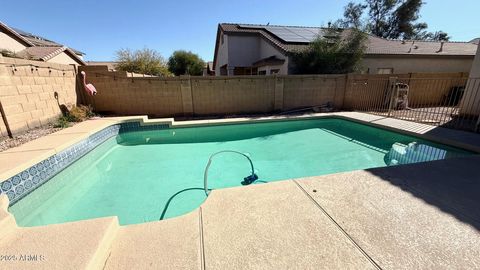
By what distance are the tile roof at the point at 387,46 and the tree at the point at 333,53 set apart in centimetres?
89

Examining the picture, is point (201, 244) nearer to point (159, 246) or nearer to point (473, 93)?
point (159, 246)

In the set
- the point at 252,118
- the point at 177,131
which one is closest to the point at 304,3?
the point at 252,118

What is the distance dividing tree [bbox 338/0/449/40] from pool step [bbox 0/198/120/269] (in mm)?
28070

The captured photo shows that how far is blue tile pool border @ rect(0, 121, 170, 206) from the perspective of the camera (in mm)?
3414

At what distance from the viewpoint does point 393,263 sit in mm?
1592

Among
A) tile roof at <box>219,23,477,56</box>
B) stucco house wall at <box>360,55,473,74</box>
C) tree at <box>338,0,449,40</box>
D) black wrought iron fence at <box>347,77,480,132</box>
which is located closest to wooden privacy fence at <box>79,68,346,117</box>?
black wrought iron fence at <box>347,77,480,132</box>

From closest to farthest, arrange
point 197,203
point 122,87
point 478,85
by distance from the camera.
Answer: point 197,203
point 478,85
point 122,87

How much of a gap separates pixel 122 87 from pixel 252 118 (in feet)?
18.0

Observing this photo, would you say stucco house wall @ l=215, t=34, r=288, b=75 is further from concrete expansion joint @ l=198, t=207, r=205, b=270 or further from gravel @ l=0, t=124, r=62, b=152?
concrete expansion joint @ l=198, t=207, r=205, b=270

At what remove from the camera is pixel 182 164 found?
5.09 m

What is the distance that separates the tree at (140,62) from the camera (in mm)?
12578

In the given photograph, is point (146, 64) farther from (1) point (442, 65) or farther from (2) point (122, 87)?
(1) point (442, 65)

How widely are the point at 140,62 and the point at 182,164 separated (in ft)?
34.3

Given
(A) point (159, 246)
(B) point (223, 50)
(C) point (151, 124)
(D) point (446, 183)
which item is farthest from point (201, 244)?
(B) point (223, 50)
